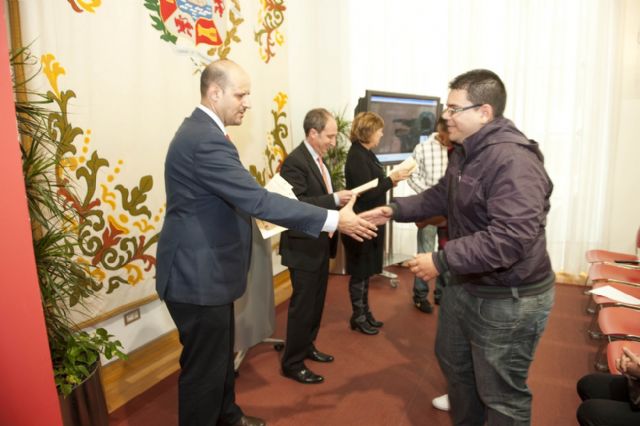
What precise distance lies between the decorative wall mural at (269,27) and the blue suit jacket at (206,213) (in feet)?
7.00

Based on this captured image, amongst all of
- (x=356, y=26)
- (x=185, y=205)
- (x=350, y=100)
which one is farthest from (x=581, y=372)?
(x=356, y=26)

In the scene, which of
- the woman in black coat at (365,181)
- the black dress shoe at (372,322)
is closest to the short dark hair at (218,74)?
the woman in black coat at (365,181)

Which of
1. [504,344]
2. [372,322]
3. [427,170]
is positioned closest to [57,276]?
[504,344]

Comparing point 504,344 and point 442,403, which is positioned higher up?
point 504,344

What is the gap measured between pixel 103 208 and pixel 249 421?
1443 millimetres

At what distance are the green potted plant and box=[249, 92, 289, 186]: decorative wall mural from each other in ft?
6.00

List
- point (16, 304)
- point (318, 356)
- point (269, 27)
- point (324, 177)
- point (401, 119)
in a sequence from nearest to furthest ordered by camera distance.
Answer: point (16, 304) < point (324, 177) < point (318, 356) < point (269, 27) < point (401, 119)

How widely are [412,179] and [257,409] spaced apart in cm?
220

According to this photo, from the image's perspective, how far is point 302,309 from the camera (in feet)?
8.68

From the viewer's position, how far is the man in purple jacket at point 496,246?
1.52 m

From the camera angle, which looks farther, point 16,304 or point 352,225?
point 352,225

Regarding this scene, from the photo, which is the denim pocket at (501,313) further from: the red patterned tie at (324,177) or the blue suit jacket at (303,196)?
the red patterned tie at (324,177)

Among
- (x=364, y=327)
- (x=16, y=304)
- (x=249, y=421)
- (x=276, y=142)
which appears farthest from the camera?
(x=276, y=142)

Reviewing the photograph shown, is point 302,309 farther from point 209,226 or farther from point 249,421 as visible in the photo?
point 209,226
